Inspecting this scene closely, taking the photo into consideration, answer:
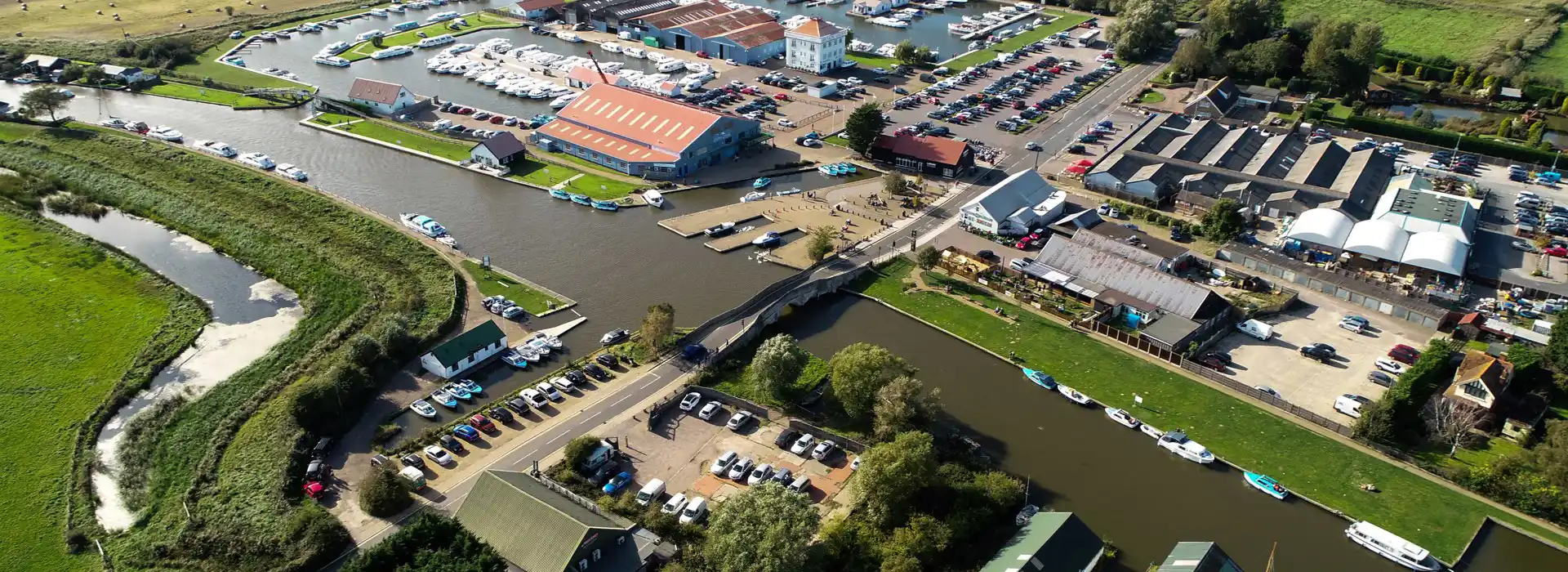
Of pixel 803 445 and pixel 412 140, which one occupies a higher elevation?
pixel 803 445

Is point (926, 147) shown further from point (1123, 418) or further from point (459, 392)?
point (459, 392)

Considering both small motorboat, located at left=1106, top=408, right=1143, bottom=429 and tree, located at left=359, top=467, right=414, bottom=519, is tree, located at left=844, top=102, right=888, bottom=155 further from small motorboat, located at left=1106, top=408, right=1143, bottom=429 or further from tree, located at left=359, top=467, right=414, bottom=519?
tree, located at left=359, top=467, right=414, bottom=519

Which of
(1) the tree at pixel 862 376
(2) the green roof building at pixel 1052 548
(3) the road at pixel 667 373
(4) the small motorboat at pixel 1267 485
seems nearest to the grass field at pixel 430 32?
(3) the road at pixel 667 373

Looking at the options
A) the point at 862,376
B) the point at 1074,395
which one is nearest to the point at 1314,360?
the point at 1074,395

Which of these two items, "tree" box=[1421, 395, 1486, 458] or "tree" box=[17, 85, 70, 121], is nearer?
"tree" box=[1421, 395, 1486, 458]

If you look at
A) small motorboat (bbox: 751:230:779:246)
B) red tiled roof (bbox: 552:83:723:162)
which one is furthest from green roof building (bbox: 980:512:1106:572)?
red tiled roof (bbox: 552:83:723:162)

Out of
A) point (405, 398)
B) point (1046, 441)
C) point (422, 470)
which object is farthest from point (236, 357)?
point (1046, 441)
